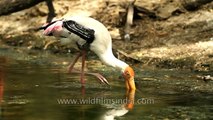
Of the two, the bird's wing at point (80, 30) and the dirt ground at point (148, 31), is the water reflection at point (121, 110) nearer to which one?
the bird's wing at point (80, 30)

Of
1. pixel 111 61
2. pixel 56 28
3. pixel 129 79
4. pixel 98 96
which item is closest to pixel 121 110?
pixel 98 96

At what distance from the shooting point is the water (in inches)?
302

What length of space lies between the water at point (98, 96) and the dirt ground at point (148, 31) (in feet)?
4.54

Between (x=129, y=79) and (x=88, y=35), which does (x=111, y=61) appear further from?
(x=129, y=79)

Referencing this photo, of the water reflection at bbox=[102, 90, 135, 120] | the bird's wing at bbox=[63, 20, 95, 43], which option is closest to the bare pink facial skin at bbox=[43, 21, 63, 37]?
the bird's wing at bbox=[63, 20, 95, 43]

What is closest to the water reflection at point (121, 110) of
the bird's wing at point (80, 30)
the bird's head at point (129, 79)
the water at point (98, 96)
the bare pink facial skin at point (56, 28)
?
the water at point (98, 96)

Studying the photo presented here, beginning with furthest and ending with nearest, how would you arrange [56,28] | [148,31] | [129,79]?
[148,31] < [56,28] < [129,79]

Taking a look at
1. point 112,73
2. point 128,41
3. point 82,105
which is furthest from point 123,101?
point 128,41

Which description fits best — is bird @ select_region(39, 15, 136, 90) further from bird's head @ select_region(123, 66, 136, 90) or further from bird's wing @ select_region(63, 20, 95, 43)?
bird's head @ select_region(123, 66, 136, 90)

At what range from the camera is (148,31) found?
58.4ft

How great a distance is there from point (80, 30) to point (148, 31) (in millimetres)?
7358

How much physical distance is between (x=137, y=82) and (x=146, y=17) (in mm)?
7749

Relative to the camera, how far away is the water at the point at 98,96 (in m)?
7.67

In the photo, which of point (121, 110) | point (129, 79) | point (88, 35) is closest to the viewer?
point (121, 110)
